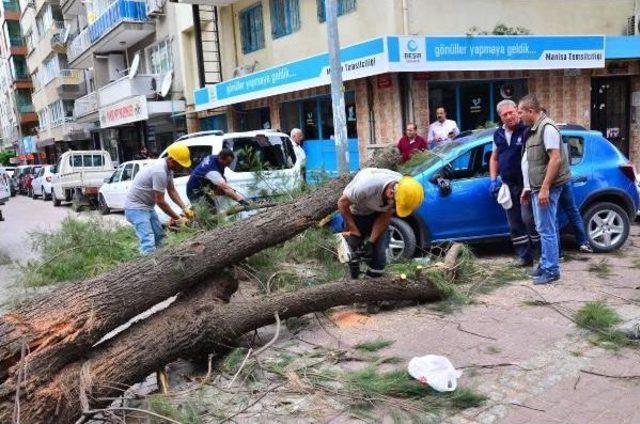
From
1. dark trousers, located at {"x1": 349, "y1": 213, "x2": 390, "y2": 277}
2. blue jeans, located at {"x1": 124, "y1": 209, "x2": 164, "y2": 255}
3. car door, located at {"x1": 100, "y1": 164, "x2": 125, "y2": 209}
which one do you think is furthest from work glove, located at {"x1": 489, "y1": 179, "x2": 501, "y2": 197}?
car door, located at {"x1": 100, "y1": 164, "x2": 125, "y2": 209}

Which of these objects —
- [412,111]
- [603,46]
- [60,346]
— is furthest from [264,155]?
[603,46]

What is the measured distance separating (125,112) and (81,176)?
20.9 ft

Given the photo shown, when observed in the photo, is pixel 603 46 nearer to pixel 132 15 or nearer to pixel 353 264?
pixel 353 264

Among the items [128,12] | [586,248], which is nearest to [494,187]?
[586,248]

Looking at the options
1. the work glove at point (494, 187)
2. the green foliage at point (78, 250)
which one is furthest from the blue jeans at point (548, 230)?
the green foliage at point (78, 250)

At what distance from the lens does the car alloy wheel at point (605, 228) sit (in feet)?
22.7

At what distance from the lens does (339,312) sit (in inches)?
205

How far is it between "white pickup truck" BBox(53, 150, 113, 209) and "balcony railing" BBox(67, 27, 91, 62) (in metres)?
11.2

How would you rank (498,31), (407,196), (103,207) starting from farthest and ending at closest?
(103,207)
(498,31)
(407,196)

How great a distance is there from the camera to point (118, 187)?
14.1 metres

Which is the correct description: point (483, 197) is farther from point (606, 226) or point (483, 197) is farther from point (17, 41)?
point (17, 41)

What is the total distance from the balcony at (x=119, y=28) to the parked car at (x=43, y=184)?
248 inches

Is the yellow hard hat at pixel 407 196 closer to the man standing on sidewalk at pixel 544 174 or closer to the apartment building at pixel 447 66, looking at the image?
the man standing on sidewalk at pixel 544 174

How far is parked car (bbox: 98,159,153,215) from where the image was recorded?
13.8 metres
